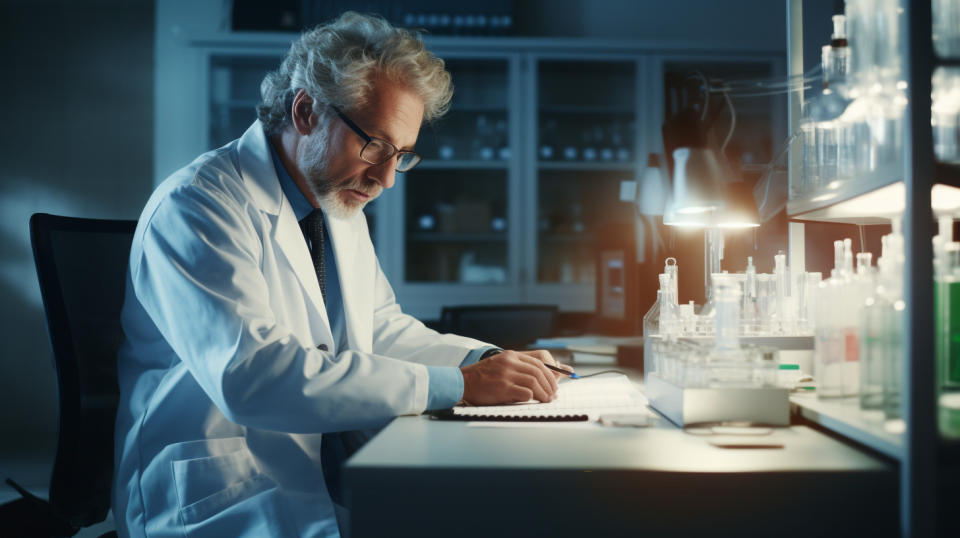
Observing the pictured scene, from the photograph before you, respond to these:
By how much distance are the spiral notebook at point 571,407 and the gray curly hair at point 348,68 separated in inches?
26.0

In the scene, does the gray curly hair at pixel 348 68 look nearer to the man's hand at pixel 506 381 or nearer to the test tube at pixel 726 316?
the man's hand at pixel 506 381

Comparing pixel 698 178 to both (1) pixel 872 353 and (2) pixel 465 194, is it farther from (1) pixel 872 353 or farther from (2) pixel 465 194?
(2) pixel 465 194

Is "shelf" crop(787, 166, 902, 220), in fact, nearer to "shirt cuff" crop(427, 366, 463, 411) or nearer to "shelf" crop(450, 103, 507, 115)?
"shirt cuff" crop(427, 366, 463, 411)

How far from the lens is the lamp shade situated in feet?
3.02

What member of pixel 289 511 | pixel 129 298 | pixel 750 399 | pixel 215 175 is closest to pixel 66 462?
pixel 129 298

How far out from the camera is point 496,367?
1.04 m

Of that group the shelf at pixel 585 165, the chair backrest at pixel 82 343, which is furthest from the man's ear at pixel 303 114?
the shelf at pixel 585 165

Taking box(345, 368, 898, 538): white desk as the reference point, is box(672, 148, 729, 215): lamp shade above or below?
above

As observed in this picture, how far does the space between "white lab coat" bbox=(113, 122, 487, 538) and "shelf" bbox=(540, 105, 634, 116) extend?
2413 mm

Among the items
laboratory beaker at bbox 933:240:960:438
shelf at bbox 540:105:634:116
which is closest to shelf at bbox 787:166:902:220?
laboratory beaker at bbox 933:240:960:438

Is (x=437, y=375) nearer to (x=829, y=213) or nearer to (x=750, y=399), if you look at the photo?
(x=750, y=399)

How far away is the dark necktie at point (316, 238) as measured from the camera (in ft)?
4.44

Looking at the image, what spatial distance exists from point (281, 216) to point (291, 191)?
18 cm

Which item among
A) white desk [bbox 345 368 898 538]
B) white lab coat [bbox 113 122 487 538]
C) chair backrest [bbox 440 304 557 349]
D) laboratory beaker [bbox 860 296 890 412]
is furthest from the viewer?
chair backrest [bbox 440 304 557 349]
